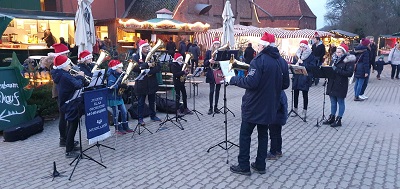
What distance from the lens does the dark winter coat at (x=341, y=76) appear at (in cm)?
735

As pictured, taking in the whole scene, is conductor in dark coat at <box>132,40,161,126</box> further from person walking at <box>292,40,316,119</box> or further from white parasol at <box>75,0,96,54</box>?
person walking at <box>292,40,316,119</box>

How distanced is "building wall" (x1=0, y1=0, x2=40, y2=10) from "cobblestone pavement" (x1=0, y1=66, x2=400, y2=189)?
9.73 meters

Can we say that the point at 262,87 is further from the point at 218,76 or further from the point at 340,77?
the point at 218,76

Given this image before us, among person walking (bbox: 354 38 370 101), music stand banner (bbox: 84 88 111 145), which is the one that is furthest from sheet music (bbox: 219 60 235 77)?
person walking (bbox: 354 38 370 101)

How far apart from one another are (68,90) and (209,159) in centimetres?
260

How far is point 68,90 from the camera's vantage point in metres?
5.44

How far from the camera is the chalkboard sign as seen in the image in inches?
285

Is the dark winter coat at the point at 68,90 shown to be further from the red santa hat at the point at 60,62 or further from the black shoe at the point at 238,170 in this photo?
the black shoe at the point at 238,170

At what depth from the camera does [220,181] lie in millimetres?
4805

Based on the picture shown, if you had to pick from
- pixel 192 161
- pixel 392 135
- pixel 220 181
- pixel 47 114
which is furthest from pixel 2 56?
pixel 392 135

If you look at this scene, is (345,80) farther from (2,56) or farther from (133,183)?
(2,56)

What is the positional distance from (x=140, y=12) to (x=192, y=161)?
20.3 m

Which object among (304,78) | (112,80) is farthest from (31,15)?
(304,78)

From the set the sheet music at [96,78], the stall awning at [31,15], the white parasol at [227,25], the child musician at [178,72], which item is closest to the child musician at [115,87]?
the sheet music at [96,78]
